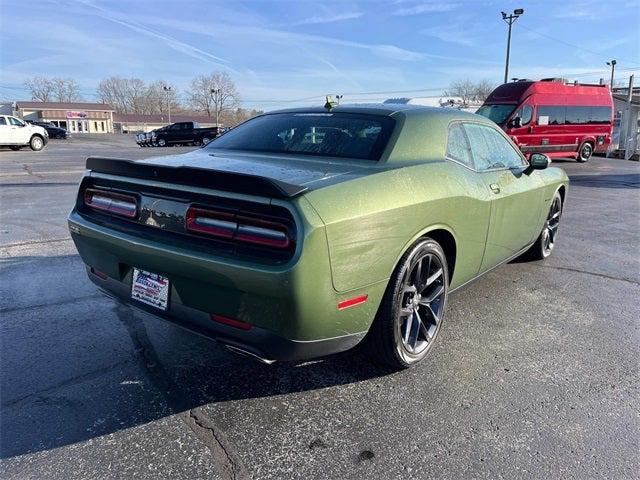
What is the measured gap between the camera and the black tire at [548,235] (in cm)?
506

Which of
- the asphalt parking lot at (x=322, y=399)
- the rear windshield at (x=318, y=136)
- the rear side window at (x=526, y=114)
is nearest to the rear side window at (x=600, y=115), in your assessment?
the rear side window at (x=526, y=114)

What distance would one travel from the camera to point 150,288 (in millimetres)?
2527

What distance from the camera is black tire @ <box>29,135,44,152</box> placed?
23750mm

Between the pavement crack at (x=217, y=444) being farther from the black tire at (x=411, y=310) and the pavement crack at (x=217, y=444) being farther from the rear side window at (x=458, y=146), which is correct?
the rear side window at (x=458, y=146)

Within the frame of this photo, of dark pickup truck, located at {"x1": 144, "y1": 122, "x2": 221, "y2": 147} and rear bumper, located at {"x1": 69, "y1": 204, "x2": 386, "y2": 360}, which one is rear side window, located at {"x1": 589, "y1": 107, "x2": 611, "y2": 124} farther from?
dark pickup truck, located at {"x1": 144, "y1": 122, "x2": 221, "y2": 147}

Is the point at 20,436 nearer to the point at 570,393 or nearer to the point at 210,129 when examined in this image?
the point at 570,393

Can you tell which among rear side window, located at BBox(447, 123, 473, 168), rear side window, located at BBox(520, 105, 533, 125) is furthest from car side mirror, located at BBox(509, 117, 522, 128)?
rear side window, located at BBox(447, 123, 473, 168)

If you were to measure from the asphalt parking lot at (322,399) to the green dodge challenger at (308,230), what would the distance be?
36cm

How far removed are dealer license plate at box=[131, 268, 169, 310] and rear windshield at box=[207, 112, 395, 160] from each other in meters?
1.23

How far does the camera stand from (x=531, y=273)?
15.8 ft

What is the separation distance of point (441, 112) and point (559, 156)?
16954 millimetres

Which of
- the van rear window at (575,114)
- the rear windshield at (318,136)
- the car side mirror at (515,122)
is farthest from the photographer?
the van rear window at (575,114)

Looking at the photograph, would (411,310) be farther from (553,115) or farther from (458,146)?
(553,115)

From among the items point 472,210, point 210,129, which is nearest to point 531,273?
point 472,210
